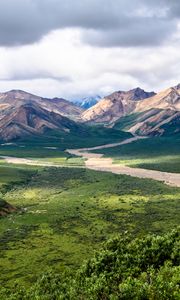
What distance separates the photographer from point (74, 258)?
9525 cm

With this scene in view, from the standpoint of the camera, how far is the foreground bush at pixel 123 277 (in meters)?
51.9

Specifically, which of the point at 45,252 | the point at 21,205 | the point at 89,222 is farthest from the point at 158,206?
the point at 45,252

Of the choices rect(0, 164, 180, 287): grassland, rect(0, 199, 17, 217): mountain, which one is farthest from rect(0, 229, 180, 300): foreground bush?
rect(0, 199, 17, 217): mountain

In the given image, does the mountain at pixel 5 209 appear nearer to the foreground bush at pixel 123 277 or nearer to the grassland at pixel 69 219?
the grassland at pixel 69 219

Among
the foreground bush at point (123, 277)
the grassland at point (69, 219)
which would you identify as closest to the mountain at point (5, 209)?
the grassland at point (69, 219)

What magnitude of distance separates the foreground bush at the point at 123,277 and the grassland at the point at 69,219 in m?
17.9

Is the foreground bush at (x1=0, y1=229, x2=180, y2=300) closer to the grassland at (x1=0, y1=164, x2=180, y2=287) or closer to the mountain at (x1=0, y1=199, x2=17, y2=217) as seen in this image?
the grassland at (x1=0, y1=164, x2=180, y2=287)

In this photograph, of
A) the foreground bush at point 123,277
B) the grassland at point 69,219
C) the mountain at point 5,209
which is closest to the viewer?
the foreground bush at point 123,277

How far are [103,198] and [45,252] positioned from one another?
6415cm

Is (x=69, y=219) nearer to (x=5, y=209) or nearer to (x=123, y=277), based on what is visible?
(x=5, y=209)

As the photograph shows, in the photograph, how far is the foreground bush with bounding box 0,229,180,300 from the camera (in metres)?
51.9

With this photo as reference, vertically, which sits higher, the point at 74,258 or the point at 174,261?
the point at 174,261

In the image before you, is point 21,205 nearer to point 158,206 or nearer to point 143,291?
point 158,206

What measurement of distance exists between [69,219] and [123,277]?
67.8 metres
